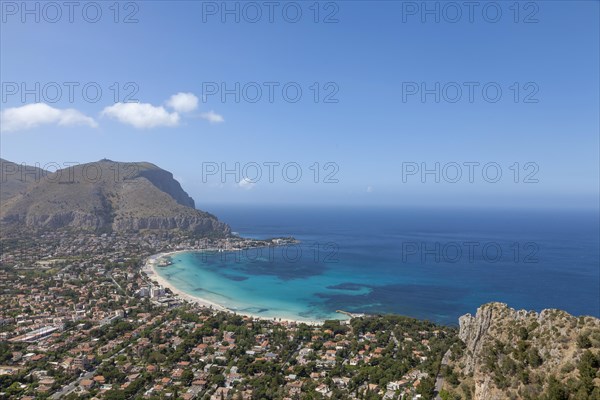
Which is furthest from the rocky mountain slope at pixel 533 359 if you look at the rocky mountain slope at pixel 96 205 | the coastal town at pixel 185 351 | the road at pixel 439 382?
the rocky mountain slope at pixel 96 205

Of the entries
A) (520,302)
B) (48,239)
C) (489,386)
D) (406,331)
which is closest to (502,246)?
(520,302)

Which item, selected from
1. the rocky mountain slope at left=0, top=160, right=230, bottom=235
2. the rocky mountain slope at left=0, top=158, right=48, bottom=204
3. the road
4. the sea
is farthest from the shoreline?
the rocky mountain slope at left=0, top=158, right=48, bottom=204

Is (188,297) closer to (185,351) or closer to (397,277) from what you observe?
(185,351)

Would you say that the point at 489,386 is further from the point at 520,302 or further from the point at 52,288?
the point at 52,288

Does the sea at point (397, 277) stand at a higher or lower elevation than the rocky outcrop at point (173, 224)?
lower

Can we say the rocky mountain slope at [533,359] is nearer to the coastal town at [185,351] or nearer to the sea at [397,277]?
the coastal town at [185,351]

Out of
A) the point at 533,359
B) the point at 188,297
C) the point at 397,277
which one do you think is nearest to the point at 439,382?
the point at 533,359

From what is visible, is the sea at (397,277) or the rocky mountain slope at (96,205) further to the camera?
the rocky mountain slope at (96,205)
